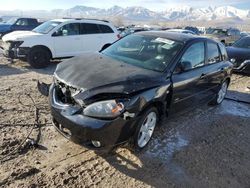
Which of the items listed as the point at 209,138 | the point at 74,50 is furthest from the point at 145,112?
the point at 74,50

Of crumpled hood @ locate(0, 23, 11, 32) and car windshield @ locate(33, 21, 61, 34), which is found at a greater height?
car windshield @ locate(33, 21, 61, 34)

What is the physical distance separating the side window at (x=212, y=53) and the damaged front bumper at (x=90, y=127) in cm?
282

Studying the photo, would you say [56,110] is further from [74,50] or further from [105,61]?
[74,50]

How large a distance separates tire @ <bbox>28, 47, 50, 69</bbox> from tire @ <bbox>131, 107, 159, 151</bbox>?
6.26 m

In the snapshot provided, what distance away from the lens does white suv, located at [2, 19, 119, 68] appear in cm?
967

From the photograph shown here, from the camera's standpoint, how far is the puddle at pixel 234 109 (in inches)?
267

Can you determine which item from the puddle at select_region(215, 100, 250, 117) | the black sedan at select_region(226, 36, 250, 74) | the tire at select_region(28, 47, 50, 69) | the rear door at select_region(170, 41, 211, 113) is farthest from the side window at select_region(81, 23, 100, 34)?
the rear door at select_region(170, 41, 211, 113)

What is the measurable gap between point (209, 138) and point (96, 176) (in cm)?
237

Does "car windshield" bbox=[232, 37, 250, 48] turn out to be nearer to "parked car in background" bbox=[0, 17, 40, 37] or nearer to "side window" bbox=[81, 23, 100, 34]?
"side window" bbox=[81, 23, 100, 34]

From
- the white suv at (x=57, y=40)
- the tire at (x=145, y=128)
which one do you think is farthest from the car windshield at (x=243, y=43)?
the tire at (x=145, y=128)

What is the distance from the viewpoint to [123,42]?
5.75 meters

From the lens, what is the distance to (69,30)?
1070 centimetres

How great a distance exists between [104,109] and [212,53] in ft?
11.2

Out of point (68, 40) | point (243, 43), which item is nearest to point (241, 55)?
point (243, 43)
